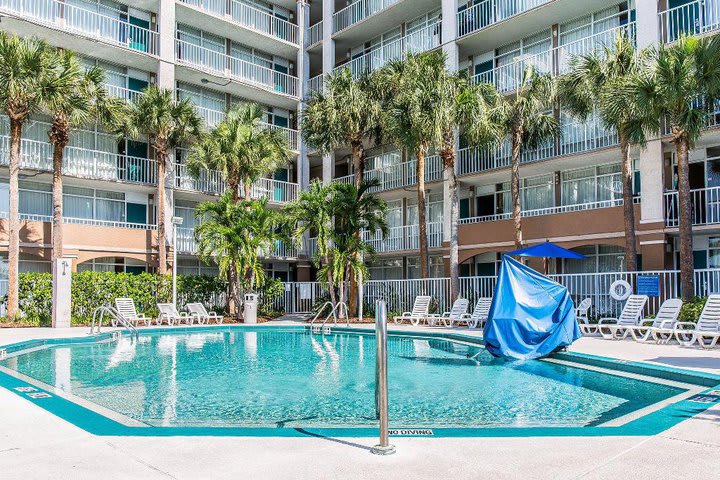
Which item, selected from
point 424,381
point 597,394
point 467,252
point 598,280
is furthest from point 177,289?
point 597,394

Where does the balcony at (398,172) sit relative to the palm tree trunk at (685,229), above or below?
above

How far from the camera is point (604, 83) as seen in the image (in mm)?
19344

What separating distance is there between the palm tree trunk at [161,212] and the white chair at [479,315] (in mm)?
13239

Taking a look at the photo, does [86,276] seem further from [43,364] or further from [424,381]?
[424,381]

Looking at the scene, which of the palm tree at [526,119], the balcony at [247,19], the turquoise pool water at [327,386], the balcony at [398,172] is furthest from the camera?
the balcony at [247,19]

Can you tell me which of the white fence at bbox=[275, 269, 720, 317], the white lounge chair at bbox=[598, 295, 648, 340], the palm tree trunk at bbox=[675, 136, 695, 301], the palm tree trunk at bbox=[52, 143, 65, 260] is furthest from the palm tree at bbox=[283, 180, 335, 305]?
the palm tree trunk at bbox=[675, 136, 695, 301]

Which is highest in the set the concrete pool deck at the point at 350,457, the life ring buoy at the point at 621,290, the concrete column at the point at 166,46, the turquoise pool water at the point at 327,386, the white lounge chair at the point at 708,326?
the concrete column at the point at 166,46

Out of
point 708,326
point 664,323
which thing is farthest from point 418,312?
point 708,326

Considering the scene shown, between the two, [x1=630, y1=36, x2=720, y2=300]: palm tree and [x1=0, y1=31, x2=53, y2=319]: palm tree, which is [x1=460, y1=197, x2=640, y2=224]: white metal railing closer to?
Answer: [x1=630, y1=36, x2=720, y2=300]: palm tree

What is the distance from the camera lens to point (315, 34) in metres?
35.7

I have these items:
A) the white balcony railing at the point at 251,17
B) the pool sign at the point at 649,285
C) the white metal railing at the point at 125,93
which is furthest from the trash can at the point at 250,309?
the white balcony railing at the point at 251,17

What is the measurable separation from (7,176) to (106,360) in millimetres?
15419

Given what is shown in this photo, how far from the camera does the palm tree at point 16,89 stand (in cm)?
2072

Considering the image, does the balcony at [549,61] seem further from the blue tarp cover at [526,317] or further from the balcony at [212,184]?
the blue tarp cover at [526,317]
